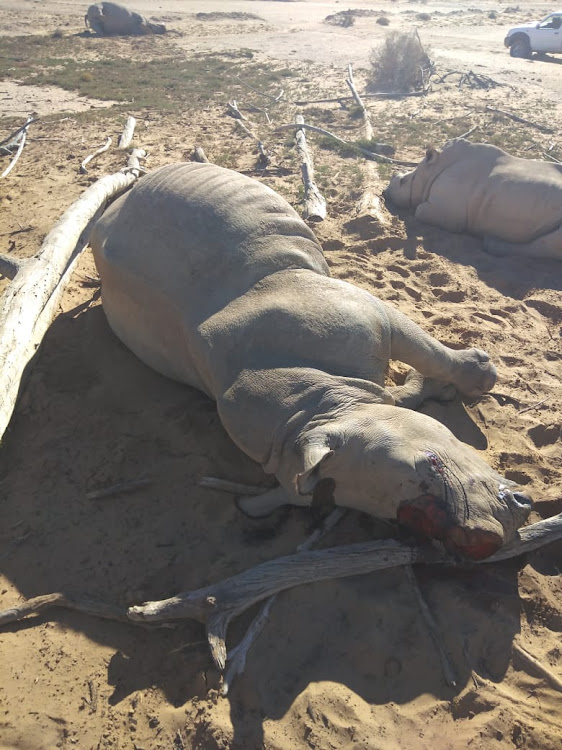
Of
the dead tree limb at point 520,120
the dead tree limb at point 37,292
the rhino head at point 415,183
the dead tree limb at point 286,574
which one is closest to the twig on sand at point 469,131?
the dead tree limb at point 520,120

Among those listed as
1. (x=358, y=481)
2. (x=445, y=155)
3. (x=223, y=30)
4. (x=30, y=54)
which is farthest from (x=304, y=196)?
(x=223, y=30)

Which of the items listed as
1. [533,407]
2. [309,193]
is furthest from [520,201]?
[533,407]

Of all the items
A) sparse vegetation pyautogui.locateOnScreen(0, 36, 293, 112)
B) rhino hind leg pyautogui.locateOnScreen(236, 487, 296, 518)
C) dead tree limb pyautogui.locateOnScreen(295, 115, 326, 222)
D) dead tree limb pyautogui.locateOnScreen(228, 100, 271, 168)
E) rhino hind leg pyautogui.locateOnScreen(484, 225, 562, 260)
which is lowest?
rhino hind leg pyautogui.locateOnScreen(236, 487, 296, 518)

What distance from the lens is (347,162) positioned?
1068 centimetres

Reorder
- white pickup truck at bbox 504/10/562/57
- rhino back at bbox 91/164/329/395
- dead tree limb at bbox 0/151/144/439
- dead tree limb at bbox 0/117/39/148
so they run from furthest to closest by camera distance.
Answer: white pickup truck at bbox 504/10/562/57 → dead tree limb at bbox 0/117/39/148 → dead tree limb at bbox 0/151/144/439 → rhino back at bbox 91/164/329/395

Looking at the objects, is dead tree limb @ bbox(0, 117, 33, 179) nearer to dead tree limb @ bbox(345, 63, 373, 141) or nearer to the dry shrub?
dead tree limb @ bbox(345, 63, 373, 141)

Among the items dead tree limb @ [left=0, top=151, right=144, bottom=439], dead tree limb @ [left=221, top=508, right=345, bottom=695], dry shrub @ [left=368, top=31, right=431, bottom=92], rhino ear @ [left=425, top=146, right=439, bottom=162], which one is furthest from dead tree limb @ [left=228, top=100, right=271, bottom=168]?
dead tree limb @ [left=221, top=508, right=345, bottom=695]

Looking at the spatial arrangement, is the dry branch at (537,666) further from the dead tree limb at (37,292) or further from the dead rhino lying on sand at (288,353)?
the dead tree limb at (37,292)

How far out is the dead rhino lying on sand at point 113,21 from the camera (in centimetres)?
2298

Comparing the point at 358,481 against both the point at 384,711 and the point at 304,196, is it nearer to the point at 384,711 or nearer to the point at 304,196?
the point at 384,711

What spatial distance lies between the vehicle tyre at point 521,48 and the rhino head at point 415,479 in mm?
21302

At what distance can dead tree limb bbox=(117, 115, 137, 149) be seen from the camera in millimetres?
11148

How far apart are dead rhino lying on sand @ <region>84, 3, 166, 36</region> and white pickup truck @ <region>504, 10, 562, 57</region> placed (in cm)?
1429

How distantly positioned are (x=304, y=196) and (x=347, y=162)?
2277mm
